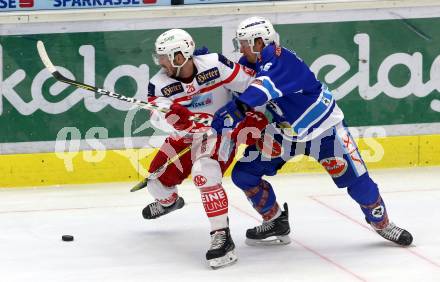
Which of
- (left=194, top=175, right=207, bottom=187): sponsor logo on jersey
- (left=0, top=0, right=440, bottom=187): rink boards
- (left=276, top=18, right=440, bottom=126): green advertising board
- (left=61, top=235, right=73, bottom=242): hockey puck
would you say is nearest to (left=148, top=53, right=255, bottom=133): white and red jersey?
(left=194, top=175, right=207, bottom=187): sponsor logo on jersey

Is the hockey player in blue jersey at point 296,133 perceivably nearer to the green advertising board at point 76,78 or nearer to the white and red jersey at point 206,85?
the white and red jersey at point 206,85

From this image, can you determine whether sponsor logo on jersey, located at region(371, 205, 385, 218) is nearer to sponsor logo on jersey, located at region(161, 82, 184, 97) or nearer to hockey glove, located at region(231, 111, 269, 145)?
hockey glove, located at region(231, 111, 269, 145)

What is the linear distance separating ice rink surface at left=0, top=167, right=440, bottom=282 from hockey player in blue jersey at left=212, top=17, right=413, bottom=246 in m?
0.31

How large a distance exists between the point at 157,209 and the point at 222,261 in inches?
41.0

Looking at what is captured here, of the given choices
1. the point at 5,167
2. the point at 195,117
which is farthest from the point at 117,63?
the point at 195,117

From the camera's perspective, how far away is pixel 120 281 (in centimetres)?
577

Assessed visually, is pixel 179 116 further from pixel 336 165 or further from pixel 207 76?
pixel 336 165

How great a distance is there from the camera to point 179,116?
6.22 meters

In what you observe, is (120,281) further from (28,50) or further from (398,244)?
(28,50)

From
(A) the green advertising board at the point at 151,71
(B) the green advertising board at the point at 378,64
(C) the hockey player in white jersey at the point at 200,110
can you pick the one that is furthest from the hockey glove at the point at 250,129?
(B) the green advertising board at the point at 378,64

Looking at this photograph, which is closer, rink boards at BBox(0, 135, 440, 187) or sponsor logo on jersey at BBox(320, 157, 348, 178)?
sponsor logo on jersey at BBox(320, 157, 348, 178)

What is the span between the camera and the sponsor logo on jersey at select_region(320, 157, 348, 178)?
20.2 feet

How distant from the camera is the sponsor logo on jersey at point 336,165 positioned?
615 cm

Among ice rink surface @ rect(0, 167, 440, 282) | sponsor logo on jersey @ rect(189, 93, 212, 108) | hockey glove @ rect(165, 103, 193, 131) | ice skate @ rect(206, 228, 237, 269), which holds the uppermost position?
sponsor logo on jersey @ rect(189, 93, 212, 108)
